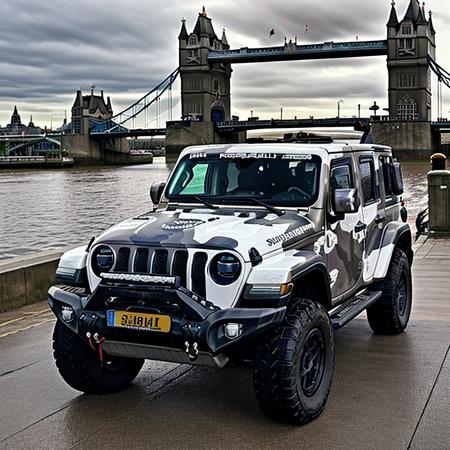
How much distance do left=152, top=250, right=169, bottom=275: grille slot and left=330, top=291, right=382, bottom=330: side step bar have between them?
1.29 m

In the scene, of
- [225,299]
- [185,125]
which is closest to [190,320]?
[225,299]

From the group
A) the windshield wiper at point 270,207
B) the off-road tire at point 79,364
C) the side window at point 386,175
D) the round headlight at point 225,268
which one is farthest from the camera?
the side window at point 386,175

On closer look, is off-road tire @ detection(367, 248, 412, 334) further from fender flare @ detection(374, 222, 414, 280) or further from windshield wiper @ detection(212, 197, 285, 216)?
windshield wiper @ detection(212, 197, 285, 216)

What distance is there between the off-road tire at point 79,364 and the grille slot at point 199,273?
2.99 feet

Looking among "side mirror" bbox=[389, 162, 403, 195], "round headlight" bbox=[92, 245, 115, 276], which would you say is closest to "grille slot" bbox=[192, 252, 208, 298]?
"round headlight" bbox=[92, 245, 115, 276]

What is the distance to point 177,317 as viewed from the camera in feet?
13.7

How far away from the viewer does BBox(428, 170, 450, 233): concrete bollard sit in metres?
13.5

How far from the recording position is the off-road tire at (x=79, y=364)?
473 centimetres

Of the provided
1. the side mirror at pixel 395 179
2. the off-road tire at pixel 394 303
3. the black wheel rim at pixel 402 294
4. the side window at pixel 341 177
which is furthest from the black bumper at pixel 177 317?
the side mirror at pixel 395 179

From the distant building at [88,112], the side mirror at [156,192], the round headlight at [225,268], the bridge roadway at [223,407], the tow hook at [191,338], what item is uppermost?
the distant building at [88,112]

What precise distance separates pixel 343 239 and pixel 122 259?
1760 mm

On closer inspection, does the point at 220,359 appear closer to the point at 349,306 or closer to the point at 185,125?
the point at 349,306

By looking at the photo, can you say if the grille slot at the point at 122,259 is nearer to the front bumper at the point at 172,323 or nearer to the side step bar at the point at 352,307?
the front bumper at the point at 172,323

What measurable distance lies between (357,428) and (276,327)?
2.42ft
